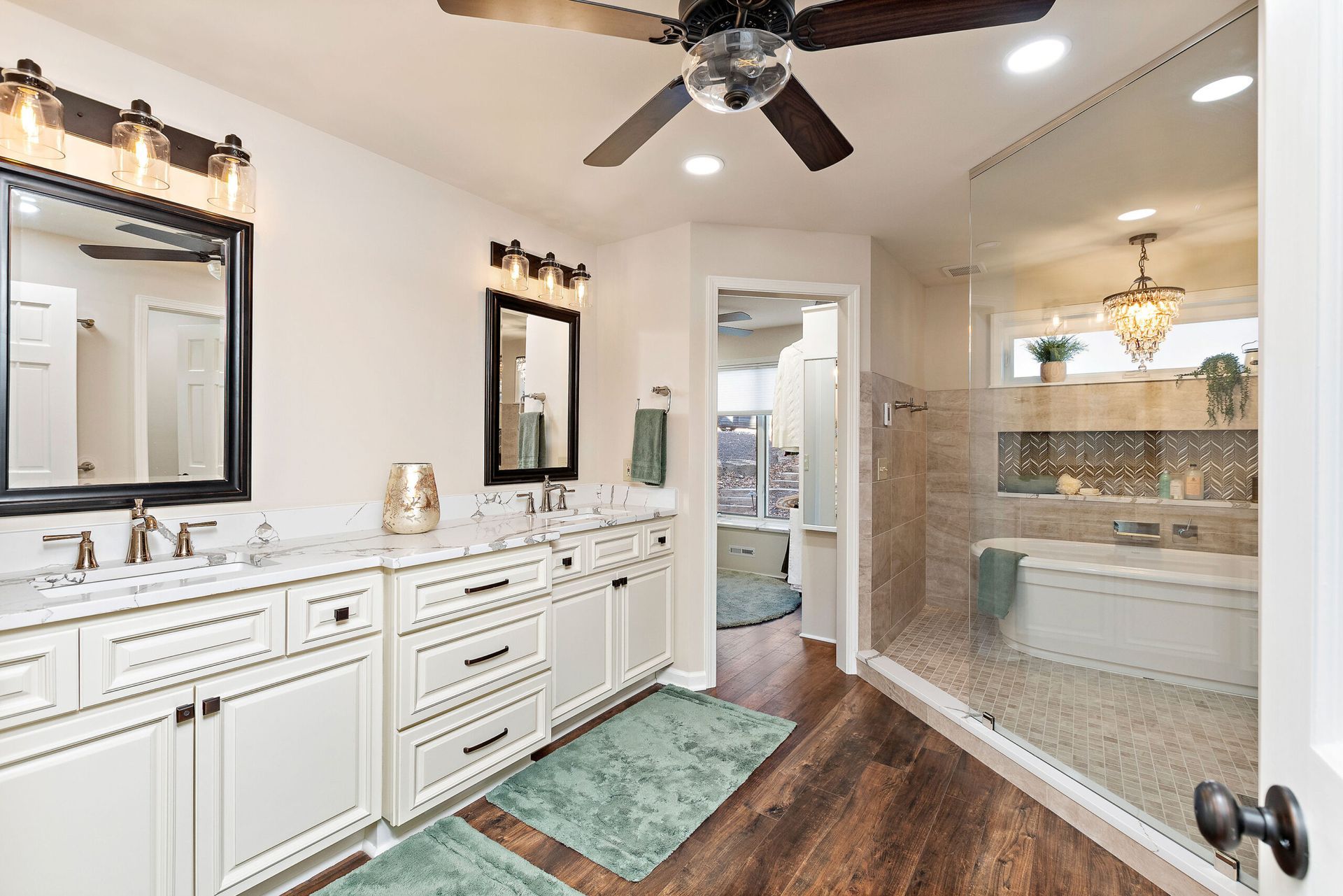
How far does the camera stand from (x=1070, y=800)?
6.86ft

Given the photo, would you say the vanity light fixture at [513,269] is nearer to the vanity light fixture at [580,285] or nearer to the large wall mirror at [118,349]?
the vanity light fixture at [580,285]

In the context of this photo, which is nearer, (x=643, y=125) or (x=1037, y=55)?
(x=643, y=125)

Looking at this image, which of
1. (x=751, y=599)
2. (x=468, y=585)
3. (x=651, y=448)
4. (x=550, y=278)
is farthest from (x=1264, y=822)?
(x=751, y=599)

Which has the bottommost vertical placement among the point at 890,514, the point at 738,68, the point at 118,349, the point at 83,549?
the point at 890,514

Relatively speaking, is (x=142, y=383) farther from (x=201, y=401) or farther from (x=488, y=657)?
(x=488, y=657)

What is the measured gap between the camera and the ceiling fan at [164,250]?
1.79 meters

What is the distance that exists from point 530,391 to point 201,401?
1.43 meters

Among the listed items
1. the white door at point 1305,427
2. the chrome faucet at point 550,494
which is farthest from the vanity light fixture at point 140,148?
the white door at point 1305,427

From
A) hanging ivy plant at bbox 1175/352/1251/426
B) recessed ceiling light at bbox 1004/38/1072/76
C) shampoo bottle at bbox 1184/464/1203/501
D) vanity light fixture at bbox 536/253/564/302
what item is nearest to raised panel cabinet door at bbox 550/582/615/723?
vanity light fixture at bbox 536/253/564/302

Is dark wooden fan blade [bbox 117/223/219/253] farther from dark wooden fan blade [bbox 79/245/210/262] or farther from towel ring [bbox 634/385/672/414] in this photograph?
towel ring [bbox 634/385/672/414]

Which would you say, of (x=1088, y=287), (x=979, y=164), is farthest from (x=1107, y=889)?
(x=979, y=164)

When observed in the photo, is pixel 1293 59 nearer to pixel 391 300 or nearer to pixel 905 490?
pixel 391 300

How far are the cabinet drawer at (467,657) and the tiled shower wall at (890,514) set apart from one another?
1961 mm

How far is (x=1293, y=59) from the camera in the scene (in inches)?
20.7
